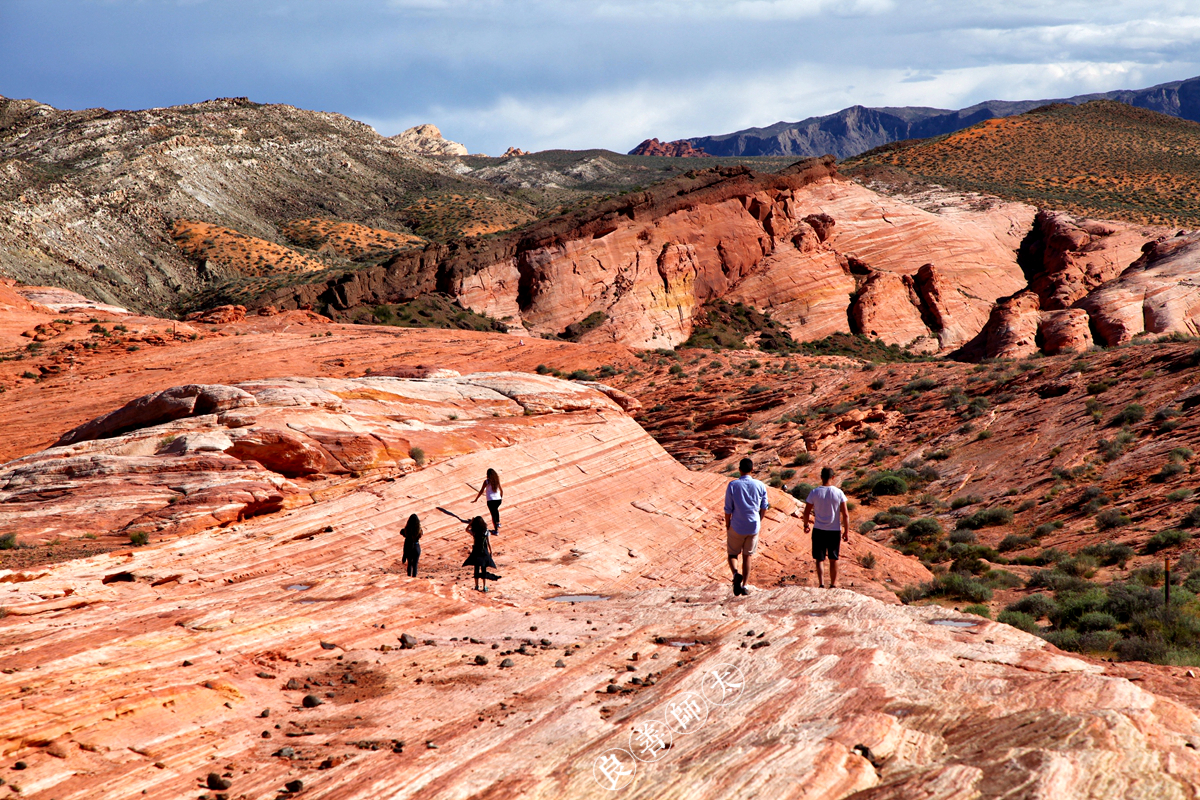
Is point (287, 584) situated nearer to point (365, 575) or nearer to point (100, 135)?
point (365, 575)

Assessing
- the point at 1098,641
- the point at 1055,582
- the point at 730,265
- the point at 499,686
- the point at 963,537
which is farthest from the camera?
the point at 730,265

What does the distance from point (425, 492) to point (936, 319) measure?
149ft

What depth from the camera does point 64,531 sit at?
36.3ft

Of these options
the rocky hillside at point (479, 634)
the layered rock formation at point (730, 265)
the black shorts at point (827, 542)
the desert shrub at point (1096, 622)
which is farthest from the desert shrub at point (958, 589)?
the layered rock formation at point (730, 265)

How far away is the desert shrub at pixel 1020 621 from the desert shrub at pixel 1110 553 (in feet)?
15.6

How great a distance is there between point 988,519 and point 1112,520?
113 inches

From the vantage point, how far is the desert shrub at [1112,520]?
1731 centimetres

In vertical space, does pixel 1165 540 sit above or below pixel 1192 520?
below

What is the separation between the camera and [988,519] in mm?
19812

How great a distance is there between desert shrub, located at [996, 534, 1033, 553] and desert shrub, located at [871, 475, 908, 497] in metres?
5.92

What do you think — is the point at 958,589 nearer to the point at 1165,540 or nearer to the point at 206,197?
the point at 1165,540

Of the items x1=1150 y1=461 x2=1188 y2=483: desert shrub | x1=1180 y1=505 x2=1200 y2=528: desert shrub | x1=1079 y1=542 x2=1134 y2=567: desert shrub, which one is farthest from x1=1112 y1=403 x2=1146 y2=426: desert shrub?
x1=1079 y1=542 x2=1134 y2=567: desert shrub

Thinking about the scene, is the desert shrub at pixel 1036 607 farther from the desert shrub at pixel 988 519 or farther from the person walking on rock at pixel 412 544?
the person walking on rock at pixel 412 544

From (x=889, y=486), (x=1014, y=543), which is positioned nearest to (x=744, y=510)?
(x=1014, y=543)
